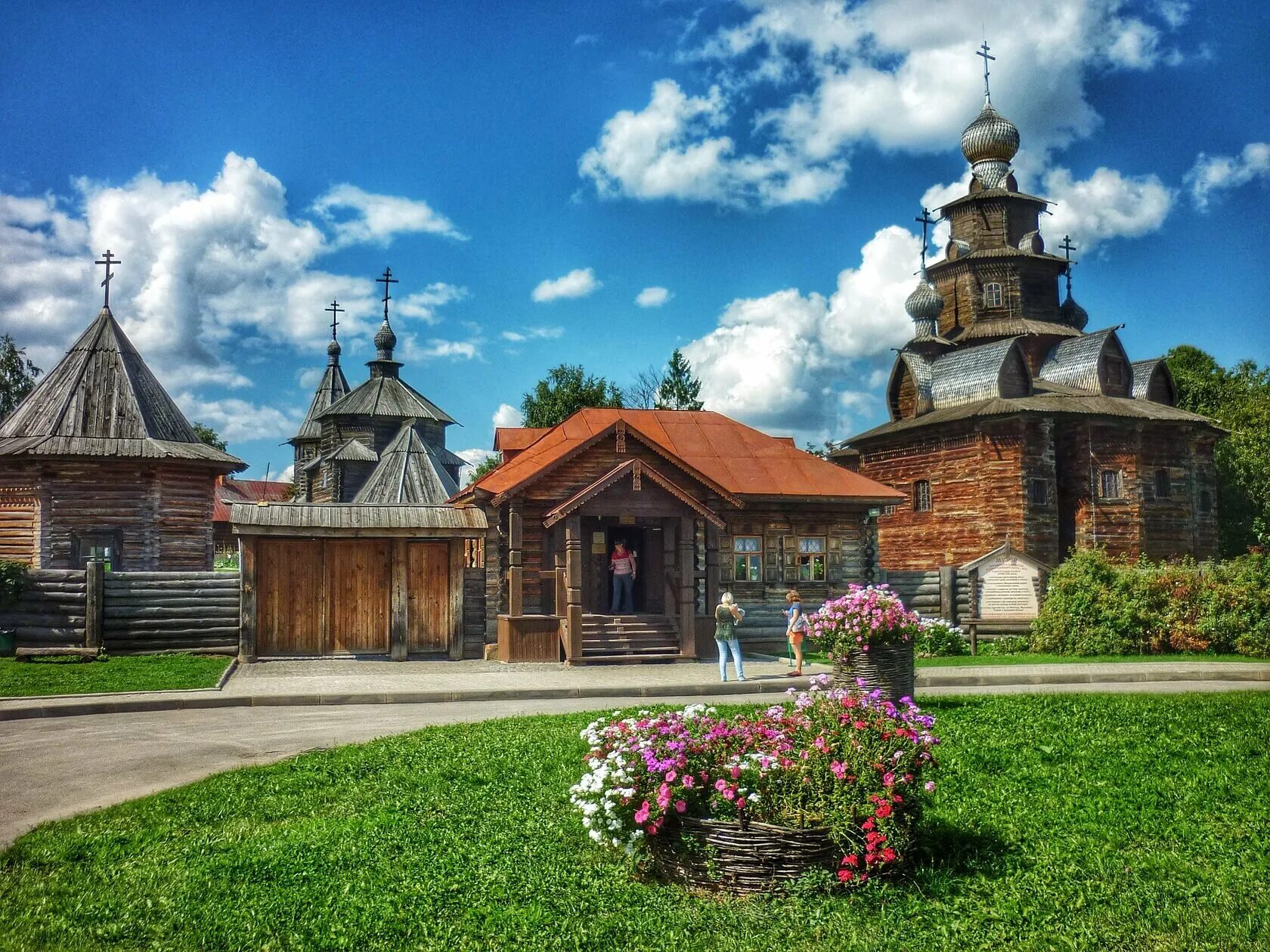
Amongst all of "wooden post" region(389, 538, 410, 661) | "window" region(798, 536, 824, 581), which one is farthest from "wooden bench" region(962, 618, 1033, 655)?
"wooden post" region(389, 538, 410, 661)

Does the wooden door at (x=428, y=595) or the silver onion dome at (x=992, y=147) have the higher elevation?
the silver onion dome at (x=992, y=147)

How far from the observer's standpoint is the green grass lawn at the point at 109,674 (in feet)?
51.8

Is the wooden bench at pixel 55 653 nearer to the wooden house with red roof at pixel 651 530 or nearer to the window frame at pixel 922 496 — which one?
the wooden house with red roof at pixel 651 530

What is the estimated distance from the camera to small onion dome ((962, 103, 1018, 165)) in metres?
47.0

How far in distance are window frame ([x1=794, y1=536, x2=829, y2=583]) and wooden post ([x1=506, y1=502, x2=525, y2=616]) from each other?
8000 mm

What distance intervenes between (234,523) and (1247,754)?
17.7m

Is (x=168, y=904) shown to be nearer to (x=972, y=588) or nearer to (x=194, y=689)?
(x=194, y=689)

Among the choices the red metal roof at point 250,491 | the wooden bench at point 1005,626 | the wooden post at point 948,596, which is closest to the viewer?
the wooden bench at point 1005,626

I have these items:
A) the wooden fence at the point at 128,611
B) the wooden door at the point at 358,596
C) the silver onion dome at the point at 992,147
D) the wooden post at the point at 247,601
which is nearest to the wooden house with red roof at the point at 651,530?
the wooden door at the point at 358,596

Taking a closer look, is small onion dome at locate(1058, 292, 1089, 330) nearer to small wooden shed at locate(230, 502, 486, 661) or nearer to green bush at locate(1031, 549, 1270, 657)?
green bush at locate(1031, 549, 1270, 657)

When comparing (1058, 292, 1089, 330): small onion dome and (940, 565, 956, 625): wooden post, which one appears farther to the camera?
(1058, 292, 1089, 330): small onion dome

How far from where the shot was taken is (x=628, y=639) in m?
22.8

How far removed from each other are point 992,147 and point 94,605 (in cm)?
4150

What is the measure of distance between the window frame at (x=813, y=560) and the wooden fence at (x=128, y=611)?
44.6 ft
